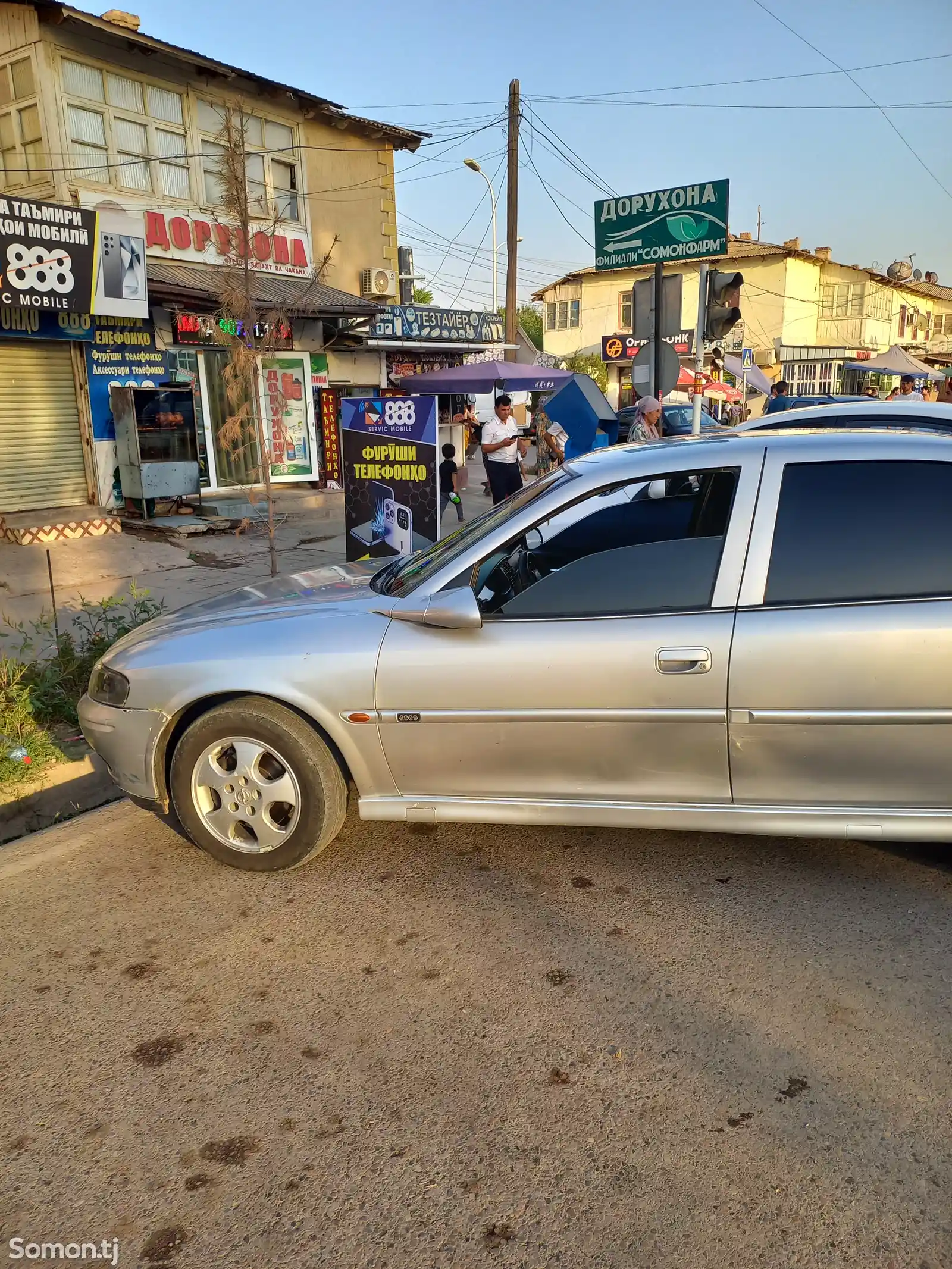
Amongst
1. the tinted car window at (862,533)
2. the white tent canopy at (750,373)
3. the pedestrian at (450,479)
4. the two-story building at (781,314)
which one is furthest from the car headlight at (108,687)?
the two-story building at (781,314)

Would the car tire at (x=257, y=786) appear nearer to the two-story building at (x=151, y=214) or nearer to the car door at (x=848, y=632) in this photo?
the car door at (x=848, y=632)

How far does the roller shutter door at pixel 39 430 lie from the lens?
1223 cm

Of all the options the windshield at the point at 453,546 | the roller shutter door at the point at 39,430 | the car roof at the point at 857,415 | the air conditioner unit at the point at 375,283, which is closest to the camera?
the windshield at the point at 453,546

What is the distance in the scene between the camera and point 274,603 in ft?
12.9

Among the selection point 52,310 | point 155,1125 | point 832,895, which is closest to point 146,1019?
point 155,1125

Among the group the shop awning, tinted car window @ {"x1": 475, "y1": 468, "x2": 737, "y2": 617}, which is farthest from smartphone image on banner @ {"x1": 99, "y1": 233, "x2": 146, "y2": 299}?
tinted car window @ {"x1": 475, "y1": 468, "x2": 737, "y2": 617}

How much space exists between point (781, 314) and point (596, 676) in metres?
43.2

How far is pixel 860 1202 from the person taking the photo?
2.12 meters

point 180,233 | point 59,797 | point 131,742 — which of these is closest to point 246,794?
point 131,742

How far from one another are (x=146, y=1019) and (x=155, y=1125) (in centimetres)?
49

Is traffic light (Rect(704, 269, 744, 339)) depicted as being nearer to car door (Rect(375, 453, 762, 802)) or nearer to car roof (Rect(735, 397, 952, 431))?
car roof (Rect(735, 397, 952, 431))

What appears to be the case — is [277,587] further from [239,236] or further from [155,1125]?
[239,236]

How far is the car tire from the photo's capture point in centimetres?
354

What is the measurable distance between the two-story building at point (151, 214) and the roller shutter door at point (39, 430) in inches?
0.7
